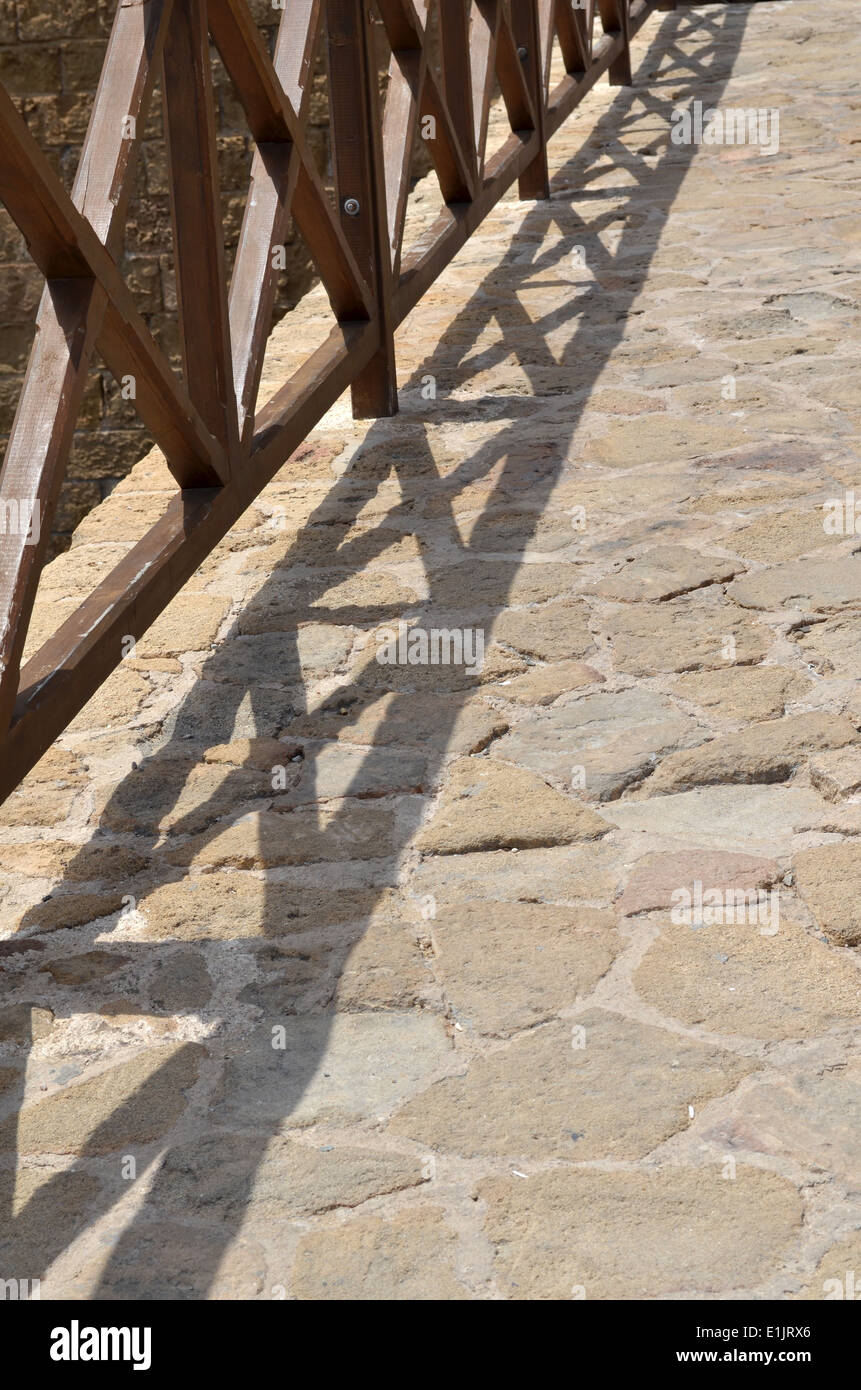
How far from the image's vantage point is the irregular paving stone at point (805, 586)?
10.0ft

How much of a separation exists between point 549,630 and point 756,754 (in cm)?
64

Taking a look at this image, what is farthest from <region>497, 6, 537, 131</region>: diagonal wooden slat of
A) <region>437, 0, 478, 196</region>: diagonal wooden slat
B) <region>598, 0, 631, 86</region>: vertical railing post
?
<region>598, 0, 631, 86</region>: vertical railing post

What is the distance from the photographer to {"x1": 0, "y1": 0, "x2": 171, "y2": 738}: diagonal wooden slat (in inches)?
82.7

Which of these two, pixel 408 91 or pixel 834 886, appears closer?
pixel 834 886

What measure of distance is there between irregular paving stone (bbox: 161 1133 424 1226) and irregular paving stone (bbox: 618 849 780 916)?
58 centimetres

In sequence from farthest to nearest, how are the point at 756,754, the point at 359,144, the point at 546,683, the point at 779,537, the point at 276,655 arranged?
the point at 359,144 → the point at 779,537 → the point at 276,655 → the point at 546,683 → the point at 756,754

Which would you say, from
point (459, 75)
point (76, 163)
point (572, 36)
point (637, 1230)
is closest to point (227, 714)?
point (637, 1230)

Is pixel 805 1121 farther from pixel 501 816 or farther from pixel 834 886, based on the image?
pixel 501 816

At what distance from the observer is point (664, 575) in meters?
3.25

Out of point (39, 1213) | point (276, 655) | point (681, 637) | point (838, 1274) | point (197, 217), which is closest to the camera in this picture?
point (838, 1274)

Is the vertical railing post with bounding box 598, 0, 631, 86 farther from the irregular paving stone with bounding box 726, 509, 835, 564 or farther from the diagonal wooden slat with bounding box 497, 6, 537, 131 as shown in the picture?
the irregular paving stone with bounding box 726, 509, 835, 564

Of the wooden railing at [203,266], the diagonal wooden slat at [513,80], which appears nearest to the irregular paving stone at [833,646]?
the wooden railing at [203,266]

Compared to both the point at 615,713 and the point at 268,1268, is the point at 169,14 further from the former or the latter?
the point at 268,1268

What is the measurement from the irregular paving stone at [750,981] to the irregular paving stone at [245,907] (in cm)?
44
